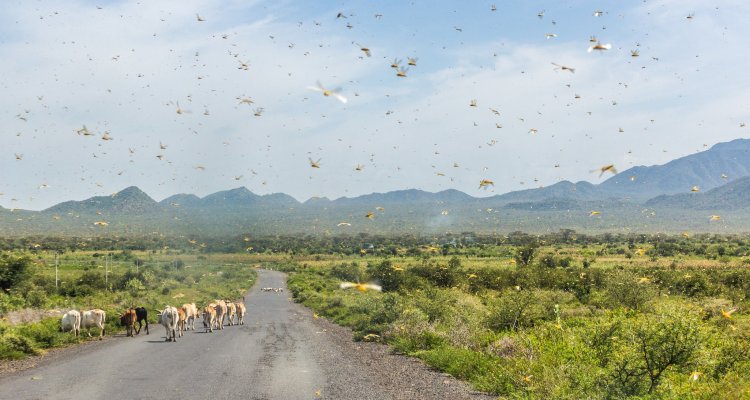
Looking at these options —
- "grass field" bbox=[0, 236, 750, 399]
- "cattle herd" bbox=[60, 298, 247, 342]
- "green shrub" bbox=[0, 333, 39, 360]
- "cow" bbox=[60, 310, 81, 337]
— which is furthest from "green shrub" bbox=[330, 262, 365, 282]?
"green shrub" bbox=[0, 333, 39, 360]

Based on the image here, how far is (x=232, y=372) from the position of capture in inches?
669

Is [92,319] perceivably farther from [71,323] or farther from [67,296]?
[67,296]

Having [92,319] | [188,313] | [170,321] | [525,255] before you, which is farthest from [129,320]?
[525,255]

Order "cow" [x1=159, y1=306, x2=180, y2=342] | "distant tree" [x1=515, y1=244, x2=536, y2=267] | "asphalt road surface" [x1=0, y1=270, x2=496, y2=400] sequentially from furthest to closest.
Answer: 1. "distant tree" [x1=515, y1=244, x2=536, y2=267]
2. "cow" [x1=159, y1=306, x2=180, y2=342]
3. "asphalt road surface" [x1=0, y1=270, x2=496, y2=400]

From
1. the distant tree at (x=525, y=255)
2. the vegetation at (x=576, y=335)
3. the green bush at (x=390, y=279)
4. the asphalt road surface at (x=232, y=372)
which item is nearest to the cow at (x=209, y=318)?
the asphalt road surface at (x=232, y=372)

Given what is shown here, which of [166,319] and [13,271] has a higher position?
[13,271]

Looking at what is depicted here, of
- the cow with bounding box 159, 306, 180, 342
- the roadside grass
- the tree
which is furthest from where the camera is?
the tree

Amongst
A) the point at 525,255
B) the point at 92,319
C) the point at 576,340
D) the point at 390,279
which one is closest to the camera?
the point at 576,340

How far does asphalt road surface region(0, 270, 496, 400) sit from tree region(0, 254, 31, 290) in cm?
2397

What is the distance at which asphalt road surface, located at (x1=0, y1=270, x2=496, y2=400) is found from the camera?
14.4 m

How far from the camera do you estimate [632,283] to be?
3222cm

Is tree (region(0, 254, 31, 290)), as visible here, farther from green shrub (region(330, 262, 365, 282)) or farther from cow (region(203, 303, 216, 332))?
green shrub (region(330, 262, 365, 282))

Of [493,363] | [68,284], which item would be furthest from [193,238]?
[493,363]

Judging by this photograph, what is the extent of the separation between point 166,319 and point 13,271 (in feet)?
87.2
